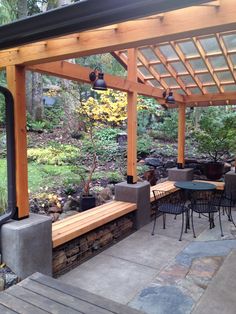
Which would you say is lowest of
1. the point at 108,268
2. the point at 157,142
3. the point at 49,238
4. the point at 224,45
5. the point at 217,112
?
the point at 108,268

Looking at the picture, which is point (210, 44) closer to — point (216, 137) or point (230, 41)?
point (230, 41)

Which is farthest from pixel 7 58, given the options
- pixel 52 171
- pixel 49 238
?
pixel 52 171

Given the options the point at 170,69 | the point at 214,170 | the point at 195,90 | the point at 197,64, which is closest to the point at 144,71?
the point at 170,69

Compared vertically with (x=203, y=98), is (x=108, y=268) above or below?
below

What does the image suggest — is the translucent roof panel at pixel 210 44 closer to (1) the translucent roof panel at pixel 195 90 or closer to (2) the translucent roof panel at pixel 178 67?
(2) the translucent roof panel at pixel 178 67

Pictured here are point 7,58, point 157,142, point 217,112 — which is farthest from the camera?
point 157,142

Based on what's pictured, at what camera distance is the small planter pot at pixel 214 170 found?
26.5ft

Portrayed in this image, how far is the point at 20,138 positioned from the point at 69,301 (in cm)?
175

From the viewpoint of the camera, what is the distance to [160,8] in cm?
177

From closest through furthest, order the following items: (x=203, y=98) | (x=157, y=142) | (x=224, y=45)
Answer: (x=224, y=45)
(x=203, y=98)
(x=157, y=142)

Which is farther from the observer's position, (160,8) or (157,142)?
(157,142)

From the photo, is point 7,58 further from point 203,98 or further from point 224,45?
point 203,98

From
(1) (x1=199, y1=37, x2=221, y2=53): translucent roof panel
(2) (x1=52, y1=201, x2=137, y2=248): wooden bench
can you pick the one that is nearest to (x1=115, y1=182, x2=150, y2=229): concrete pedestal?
(2) (x1=52, y1=201, x2=137, y2=248): wooden bench

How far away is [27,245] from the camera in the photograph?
3145 millimetres
